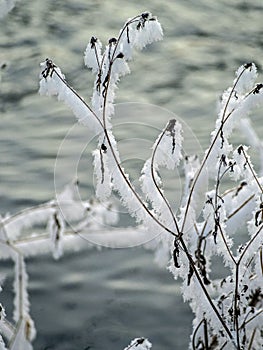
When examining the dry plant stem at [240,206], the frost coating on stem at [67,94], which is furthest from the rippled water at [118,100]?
the frost coating on stem at [67,94]

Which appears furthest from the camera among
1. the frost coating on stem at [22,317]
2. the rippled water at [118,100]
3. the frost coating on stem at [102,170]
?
the rippled water at [118,100]

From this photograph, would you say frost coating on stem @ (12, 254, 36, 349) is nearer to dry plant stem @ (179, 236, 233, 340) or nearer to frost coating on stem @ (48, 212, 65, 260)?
frost coating on stem @ (48, 212, 65, 260)

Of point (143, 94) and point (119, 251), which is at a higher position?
point (143, 94)

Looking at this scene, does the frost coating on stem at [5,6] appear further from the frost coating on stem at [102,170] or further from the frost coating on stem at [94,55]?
the frost coating on stem at [102,170]

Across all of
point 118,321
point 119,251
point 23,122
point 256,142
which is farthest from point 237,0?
point 256,142

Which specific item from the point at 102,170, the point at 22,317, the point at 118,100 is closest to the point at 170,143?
the point at 102,170

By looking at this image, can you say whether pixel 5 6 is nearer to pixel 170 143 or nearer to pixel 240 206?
pixel 170 143

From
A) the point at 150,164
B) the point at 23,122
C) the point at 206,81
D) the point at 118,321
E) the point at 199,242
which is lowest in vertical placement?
the point at 118,321

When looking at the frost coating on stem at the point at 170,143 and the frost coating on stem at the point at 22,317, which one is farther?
the frost coating on stem at the point at 170,143

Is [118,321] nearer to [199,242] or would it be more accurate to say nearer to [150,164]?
[199,242]
